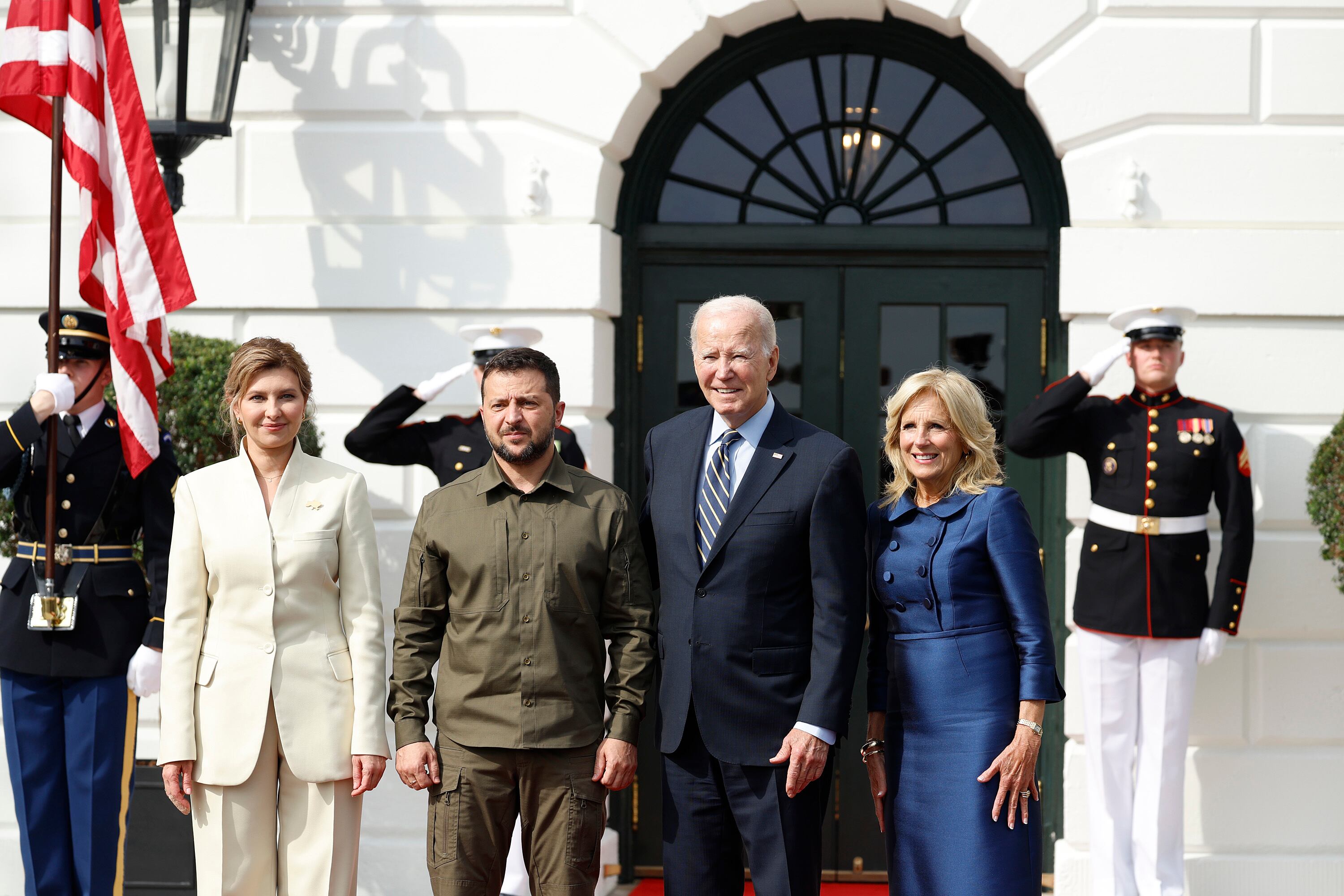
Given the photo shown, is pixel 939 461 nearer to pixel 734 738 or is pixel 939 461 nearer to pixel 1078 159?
pixel 734 738

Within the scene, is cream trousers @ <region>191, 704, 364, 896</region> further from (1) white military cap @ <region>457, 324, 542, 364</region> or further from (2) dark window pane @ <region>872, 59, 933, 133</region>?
(2) dark window pane @ <region>872, 59, 933, 133</region>

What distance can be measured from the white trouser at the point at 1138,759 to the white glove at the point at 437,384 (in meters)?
2.51

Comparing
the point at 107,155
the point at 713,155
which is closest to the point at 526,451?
the point at 107,155

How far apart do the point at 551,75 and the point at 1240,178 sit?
108 inches

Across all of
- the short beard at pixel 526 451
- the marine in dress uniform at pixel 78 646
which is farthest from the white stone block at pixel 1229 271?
the marine in dress uniform at pixel 78 646

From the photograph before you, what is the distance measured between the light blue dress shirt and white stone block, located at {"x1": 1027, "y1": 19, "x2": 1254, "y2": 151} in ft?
8.33

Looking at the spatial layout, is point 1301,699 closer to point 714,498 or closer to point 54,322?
point 714,498

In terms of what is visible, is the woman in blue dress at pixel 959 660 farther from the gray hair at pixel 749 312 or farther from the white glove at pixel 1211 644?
the white glove at pixel 1211 644

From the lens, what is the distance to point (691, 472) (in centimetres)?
316

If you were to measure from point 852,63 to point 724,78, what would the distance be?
21.8 inches

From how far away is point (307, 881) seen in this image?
314 cm

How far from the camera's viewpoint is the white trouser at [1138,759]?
14.9ft

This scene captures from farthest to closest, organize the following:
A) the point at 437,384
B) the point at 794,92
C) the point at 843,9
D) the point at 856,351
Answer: the point at 794,92
the point at 856,351
the point at 843,9
the point at 437,384

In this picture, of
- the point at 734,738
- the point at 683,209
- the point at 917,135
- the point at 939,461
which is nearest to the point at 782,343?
the point at 683,209
